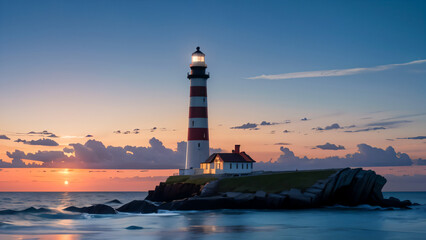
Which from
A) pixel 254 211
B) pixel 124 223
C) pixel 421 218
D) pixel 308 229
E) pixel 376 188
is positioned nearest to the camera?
pixel 308 229

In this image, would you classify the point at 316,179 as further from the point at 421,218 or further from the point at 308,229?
the point at 308,229

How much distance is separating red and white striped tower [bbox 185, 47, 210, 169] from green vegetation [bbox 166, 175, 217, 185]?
222cm

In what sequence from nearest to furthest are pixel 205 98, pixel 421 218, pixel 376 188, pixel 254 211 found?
pixel 421 218
pixel 254 211
pixel 376 188
pixel 205 98

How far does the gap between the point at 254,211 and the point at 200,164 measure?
1772 centimetres

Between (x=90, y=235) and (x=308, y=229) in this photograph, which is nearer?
(x=90, y=235)

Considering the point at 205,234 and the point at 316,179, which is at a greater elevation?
the point at 316,179

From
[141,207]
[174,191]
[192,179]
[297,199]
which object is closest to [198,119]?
[192,179]

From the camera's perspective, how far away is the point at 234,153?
239 feet

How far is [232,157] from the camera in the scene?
71500mm

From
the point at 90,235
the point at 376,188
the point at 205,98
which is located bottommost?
the point at 90,235

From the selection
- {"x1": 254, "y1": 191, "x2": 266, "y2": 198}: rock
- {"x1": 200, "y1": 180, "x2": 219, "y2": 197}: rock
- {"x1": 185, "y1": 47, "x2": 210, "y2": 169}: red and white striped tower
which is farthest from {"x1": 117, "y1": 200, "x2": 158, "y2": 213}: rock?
{"x1": 185, "y1": 47, "x2": 210, "y2": 169}: red and white striped tower

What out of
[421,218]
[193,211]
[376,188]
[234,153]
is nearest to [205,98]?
[234,153]

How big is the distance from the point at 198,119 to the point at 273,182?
16.3 metres

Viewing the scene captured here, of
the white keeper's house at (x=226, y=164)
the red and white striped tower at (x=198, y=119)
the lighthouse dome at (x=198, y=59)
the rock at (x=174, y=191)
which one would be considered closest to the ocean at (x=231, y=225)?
the rock at (x=174, y=191)
